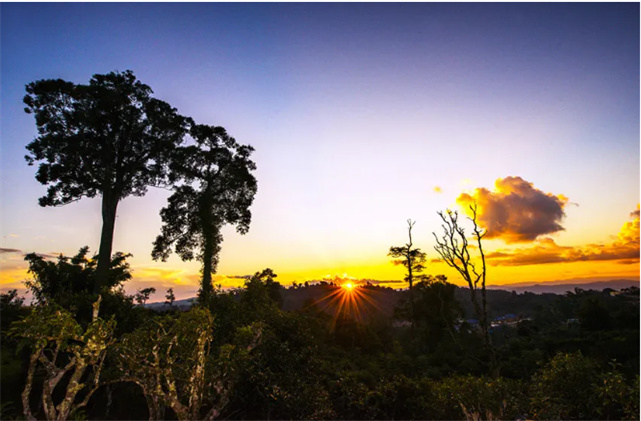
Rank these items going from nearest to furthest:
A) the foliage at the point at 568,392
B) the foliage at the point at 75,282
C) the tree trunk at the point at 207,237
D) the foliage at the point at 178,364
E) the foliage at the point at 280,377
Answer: the foliage at the point at 178,364
the foliage at the point at 280,377
the foliage at the point at 568,392
the foliage at the point at 75,282
the tree trunk at the point at 207,237

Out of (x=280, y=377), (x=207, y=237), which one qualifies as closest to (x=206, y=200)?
(x=207, y=237)

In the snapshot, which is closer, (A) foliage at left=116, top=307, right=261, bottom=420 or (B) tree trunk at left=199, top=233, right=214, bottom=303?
(A) foliage at left=116, top=307, right=261, bottom=420

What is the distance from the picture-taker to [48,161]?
17.6 meters

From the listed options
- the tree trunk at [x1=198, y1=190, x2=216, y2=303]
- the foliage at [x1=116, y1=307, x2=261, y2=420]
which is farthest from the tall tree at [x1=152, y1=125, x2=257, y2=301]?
the foliage at [x1=116, y1=307, x2=261, y2=420]

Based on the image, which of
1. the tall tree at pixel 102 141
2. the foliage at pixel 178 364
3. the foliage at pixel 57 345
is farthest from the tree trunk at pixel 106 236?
the foliage at pixel 57 345

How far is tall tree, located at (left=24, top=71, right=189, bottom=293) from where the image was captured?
57.8ft

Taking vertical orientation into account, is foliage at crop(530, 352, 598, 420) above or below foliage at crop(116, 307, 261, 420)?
below

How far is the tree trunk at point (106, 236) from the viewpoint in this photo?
17.0 m

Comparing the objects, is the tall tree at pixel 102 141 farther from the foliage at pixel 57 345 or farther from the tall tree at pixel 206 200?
the foliage at pixel 57 345

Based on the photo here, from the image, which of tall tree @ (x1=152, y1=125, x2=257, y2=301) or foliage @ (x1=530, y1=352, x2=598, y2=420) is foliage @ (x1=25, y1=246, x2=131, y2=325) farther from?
foliage @ (x1=530, y1=352, x2=598, y2=420)

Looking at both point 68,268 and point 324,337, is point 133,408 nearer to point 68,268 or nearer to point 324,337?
point 68,268

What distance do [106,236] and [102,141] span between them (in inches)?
215

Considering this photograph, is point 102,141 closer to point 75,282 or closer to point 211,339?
point 75,282

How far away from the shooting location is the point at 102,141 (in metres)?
18.8
